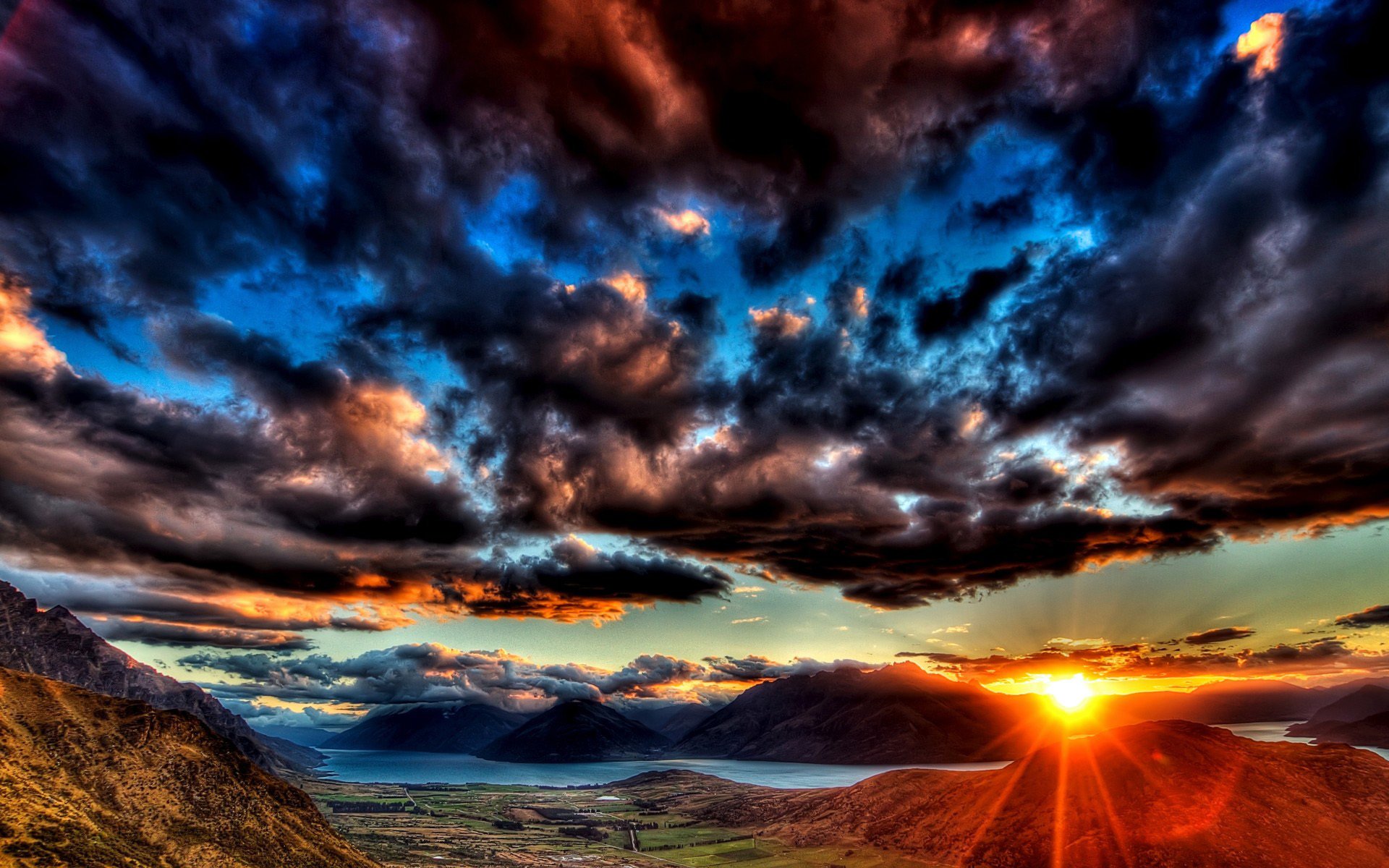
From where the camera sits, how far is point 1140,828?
6152 inches

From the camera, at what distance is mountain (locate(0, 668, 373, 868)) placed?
10062 centimetres

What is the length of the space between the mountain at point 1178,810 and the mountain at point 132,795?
169143 millimetres

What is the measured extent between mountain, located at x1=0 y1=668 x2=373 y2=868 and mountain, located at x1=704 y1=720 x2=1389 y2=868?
555 ft

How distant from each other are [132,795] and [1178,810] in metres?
232

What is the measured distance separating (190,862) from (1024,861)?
186 metres

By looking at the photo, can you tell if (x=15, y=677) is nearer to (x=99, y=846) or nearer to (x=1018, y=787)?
(x=99, y=846)

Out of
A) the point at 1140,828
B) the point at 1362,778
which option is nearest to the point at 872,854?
the point at 1140,828

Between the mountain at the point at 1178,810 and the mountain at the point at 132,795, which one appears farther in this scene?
the mountain at the point at 1178,810

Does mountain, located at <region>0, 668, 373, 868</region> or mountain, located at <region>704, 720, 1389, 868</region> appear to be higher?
mountain, located at <region>0, 668, 373, 868</region>

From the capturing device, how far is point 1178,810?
512 feet

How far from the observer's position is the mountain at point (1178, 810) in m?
142

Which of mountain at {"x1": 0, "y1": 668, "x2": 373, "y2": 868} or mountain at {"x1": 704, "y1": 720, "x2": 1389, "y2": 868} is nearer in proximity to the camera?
mountain at {"x1": 0, "y1": 668, "x2": 373, "y2": 868}

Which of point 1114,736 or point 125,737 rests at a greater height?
point 125,737

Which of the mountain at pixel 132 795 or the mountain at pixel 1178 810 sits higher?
the mountain at pixel 132 795
